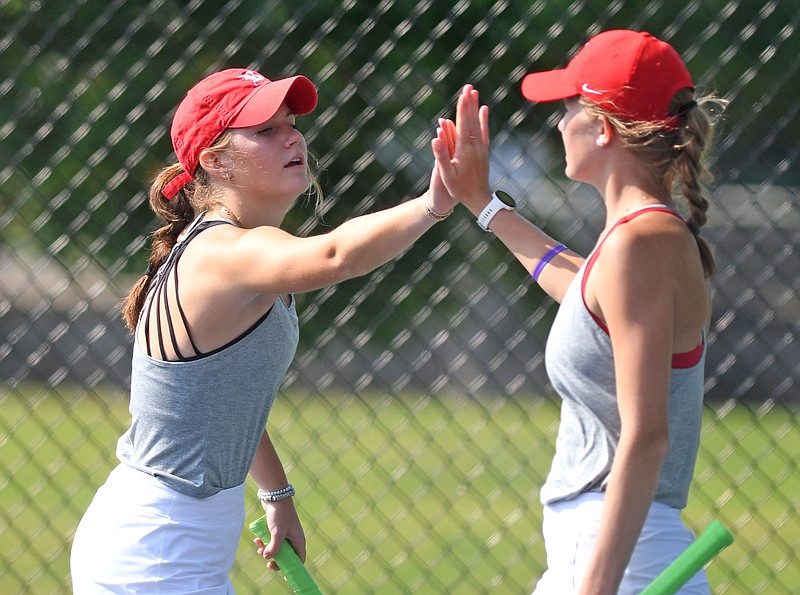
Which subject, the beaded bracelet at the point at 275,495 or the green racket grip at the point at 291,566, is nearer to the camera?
the green racket grip at the point at 291,566

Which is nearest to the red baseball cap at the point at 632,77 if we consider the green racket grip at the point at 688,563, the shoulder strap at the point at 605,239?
the shoulder strap at the point at 605,239

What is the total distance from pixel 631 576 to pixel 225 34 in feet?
15.8

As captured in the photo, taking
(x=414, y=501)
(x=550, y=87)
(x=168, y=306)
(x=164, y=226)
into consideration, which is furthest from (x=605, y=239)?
(x=414, y=501)

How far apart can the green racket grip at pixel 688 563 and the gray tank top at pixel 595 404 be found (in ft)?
0.44

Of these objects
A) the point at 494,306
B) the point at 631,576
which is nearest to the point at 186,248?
the point at 631,576

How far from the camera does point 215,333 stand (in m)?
2.02

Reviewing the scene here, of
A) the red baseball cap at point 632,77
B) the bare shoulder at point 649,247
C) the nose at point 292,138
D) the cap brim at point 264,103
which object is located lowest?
the bare shoulder at point 649,247

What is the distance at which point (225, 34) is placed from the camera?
5.96 metres

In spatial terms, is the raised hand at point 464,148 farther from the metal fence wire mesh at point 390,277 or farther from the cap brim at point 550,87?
the metal fence wire mesh at point 390,277

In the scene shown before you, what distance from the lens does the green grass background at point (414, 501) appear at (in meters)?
3.87

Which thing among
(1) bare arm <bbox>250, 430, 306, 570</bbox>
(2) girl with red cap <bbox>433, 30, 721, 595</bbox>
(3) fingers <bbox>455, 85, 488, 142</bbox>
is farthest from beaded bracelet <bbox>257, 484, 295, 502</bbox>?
(3) fingers <bbox>455, 85, 488, 142</bbox>

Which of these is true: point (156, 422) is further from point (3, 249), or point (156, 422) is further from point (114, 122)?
point (3, 249)

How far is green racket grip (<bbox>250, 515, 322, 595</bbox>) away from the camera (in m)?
2.33

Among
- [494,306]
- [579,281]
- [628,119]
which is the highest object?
[628,119]
